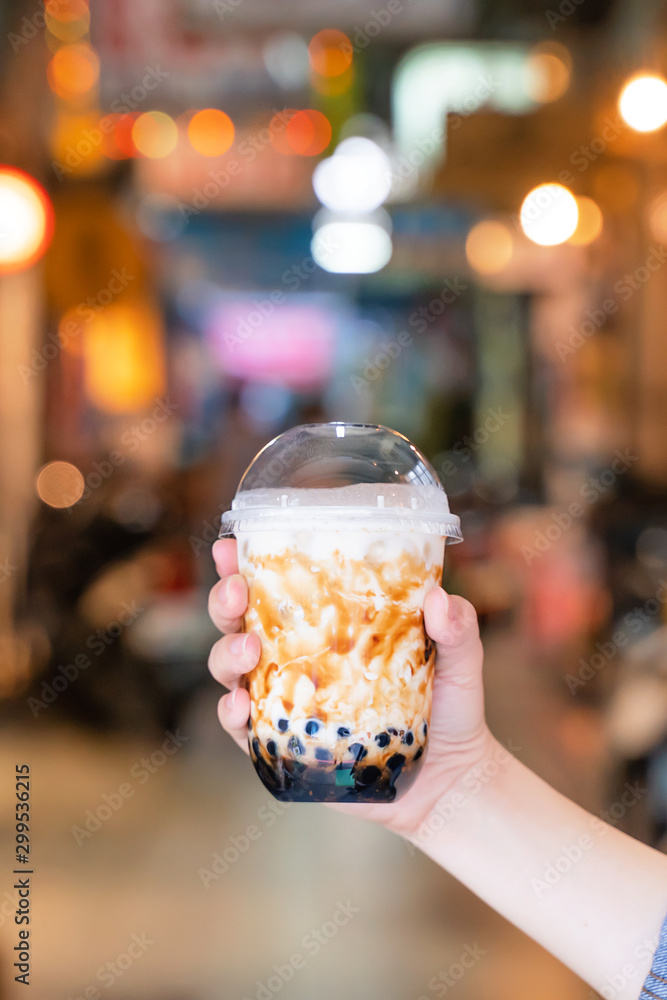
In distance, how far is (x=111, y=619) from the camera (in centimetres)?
430

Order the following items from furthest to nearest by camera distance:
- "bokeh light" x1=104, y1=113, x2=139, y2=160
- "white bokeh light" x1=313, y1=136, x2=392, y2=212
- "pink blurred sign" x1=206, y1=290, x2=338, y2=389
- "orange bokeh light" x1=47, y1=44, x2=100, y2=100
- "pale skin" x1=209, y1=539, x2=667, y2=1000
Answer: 1. "pink blurred sign" x1=206, y1=290, x2=338, y2=389
2. "white bokeh light" x1=313, y1=136, x2=392, y2=212
3. "bokeh light" x1=104, y1=113, x2=139, y2=160
4. "orange bokeh light" x1=47, y1=44, x2=100, y2=100
5. "pale skin" x1=209, y1=539, x2=667, y2=1000

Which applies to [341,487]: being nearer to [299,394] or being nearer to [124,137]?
[124,137]

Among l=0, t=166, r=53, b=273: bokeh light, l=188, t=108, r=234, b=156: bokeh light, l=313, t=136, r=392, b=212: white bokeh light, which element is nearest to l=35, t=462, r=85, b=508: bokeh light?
l=0, t=166, r=53, b=273: bokeh light

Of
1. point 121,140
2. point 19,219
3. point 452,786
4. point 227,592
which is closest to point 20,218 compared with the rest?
point 19,219

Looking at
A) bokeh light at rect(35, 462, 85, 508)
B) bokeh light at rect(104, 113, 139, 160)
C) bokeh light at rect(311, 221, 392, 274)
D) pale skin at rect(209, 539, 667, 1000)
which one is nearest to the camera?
pale skin at rect(209, 539, 667, 1000)

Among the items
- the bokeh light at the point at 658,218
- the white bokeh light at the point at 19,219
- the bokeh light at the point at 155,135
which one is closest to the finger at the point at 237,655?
the white bokeh light at the point at 19,219

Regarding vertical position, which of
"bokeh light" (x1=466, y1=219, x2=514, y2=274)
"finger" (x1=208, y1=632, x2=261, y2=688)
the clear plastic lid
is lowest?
"finger" (x1=208, y1=632, x2=261, y2=688)

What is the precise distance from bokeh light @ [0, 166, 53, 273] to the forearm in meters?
2.90

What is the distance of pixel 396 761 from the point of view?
3.40 feet

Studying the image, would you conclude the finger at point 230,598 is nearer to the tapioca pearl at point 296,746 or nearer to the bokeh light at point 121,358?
the tapioca pearl at point 296,746

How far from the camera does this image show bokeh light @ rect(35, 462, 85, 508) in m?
5.14

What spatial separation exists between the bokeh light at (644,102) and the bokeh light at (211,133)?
7.20ft

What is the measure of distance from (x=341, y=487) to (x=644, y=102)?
13.2 feet

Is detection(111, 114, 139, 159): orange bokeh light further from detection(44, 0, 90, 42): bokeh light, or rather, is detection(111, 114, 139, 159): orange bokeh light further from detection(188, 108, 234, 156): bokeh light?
detection(44, 0, 90, 42): bokeh light
